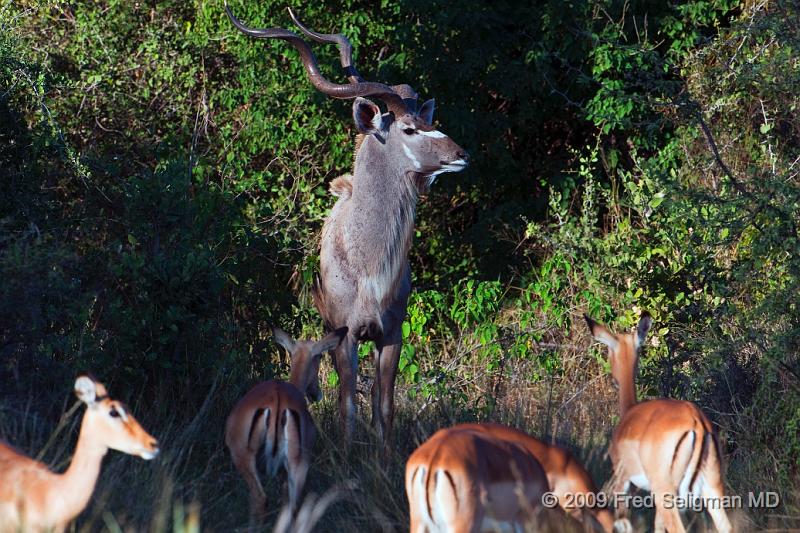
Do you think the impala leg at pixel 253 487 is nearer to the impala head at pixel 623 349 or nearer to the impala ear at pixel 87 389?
the impala ear at pixel 87 389

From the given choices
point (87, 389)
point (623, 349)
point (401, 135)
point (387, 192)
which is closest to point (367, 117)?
point (401, 135)

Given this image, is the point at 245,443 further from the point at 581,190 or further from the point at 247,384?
the point at 581,190

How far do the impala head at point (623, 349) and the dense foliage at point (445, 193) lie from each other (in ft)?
3.42

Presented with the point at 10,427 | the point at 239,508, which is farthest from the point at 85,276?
the point at 239,508

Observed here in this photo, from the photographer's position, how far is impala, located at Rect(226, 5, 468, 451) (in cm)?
710

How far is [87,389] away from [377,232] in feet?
11.5

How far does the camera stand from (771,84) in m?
6.71

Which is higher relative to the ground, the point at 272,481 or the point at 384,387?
the point at 384,387

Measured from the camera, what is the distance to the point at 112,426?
13.3 ft

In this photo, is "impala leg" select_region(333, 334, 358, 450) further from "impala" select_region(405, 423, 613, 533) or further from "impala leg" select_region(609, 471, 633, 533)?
"impala" select_region(405, 423, 613, 533)

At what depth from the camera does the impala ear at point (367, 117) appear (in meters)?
7.42

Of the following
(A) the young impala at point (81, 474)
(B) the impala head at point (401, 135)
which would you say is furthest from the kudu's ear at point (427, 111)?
(A) the young impala at point (81, 474)

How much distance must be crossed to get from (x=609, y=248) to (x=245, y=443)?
483cm

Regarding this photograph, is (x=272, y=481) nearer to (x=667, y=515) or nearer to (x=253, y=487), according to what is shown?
(x=253, y=487)
